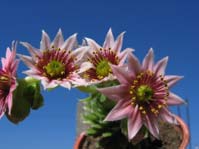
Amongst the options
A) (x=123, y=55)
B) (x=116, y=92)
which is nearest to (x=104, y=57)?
(x=123, y=55)

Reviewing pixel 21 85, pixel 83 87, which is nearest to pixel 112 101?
pixel 83 87

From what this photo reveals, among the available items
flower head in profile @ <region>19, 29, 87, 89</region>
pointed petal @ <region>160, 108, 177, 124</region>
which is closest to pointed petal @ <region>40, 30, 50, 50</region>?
flower head in profile @ <region>19, 29, 87, 89</region>

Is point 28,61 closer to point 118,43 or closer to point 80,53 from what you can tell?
point 80,53

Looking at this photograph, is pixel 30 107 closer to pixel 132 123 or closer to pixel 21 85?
pixel 21 85

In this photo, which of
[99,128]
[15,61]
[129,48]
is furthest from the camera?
[99,128]

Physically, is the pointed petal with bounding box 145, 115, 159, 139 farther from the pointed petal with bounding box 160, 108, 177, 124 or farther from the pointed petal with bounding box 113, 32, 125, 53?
the pointed petal with bounding box 113, 32, 125, 53

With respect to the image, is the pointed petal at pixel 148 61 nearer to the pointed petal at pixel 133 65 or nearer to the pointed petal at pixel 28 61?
the pointed petal at pixel 133 65
